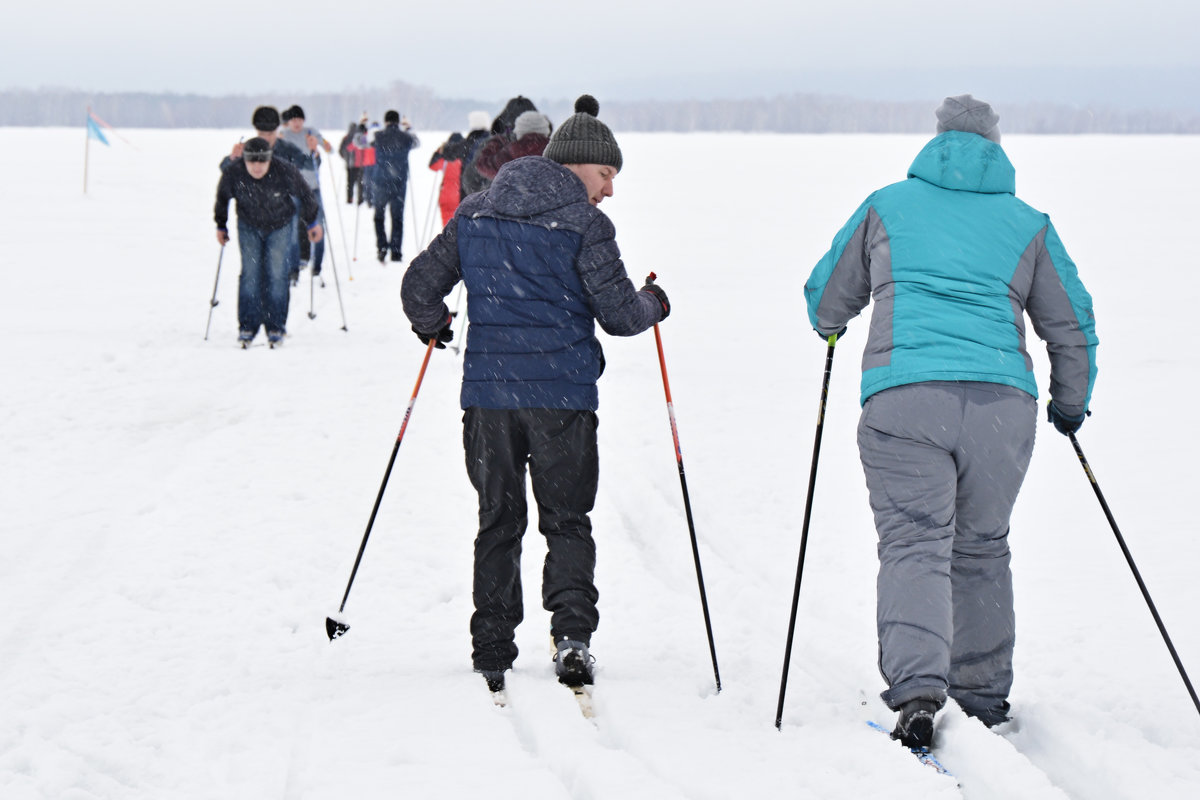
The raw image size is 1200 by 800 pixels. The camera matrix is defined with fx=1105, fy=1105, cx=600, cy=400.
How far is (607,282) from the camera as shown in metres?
3.41

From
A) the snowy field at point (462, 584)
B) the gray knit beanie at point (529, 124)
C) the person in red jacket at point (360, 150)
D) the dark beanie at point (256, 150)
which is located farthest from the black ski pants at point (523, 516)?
the person in red jacket at point (360, 150)

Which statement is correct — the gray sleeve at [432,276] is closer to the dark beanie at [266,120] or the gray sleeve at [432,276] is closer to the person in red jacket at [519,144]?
the person in red jacket at [519,144]

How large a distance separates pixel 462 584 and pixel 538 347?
1.51m

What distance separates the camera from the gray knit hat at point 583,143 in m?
3.50

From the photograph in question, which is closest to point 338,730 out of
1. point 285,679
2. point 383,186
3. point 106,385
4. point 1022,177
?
point 285,679

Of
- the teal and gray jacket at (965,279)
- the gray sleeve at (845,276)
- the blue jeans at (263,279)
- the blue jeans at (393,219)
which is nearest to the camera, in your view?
the teal and gray jacket at (965,279)

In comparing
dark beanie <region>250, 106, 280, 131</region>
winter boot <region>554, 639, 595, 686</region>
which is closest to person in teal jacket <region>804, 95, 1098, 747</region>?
winter boot <region>554, 639, 595, 686</region>

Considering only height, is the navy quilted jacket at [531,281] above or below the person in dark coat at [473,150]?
below

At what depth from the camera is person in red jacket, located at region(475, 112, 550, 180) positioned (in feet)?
22.0

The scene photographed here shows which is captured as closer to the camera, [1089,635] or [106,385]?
[1089,635]

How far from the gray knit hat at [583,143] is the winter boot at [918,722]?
1.87 meters

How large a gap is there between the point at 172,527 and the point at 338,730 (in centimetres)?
222

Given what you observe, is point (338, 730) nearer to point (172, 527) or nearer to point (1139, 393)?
point (172, 527)

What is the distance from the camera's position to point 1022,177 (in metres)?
25.2
